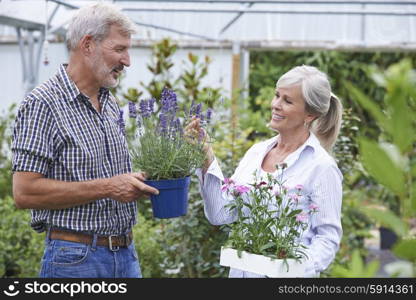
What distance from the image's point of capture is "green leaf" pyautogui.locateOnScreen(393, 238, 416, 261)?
0.55 meters

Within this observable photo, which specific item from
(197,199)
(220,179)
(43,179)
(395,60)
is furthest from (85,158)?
(395,60)

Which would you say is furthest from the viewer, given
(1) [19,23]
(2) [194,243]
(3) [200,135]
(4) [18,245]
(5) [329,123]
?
(1) [19,23]

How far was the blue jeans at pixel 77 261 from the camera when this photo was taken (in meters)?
2.16

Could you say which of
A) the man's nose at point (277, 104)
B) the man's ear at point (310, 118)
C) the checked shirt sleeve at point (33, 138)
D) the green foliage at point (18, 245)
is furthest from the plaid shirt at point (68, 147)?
the green foliage at point (18, 245)

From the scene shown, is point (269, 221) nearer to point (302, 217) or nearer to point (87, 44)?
point (302, 217)

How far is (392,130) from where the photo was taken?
0.50 metres

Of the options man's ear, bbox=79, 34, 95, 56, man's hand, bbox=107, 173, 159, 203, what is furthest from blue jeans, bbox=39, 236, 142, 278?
man's ear, bbox=79, 34, 95, 56

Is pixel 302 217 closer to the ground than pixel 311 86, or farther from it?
closer to the ground

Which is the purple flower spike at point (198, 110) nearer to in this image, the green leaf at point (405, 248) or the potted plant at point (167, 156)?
the potted plant at point (167, 156)

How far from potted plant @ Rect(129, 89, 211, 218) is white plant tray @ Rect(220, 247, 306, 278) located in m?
0.30

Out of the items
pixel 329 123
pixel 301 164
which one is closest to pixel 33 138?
pixel 301 164

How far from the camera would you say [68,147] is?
83.7 inches

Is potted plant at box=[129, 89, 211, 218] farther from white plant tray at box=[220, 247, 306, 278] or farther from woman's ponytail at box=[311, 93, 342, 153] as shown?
woman's ponytail at box=[311, 93, 342, 153]

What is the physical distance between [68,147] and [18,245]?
251 cm
